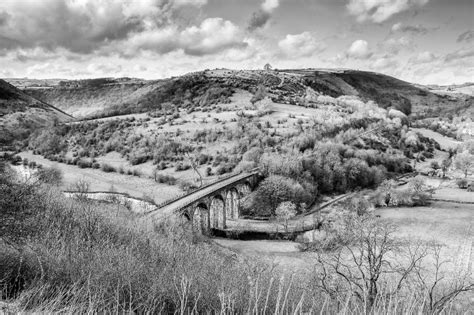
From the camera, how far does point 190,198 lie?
46.8 meters

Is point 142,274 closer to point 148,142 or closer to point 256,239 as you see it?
point 256,239

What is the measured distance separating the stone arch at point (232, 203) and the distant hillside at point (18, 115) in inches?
2864

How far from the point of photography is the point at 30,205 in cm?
1329

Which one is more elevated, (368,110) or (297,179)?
(368,110)

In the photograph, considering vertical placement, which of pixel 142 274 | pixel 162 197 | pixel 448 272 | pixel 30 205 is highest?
pixel 30 205

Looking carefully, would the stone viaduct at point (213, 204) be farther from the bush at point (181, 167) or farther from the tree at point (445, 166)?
the tree at point (445, 166)

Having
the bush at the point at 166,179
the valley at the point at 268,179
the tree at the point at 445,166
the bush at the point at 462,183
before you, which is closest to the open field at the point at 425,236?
the valley at the point at 268,179

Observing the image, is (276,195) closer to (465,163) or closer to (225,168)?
(225,168)

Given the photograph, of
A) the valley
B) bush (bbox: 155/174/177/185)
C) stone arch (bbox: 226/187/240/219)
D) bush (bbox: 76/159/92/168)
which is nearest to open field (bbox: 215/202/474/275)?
the valley

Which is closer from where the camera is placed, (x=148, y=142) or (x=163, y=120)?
(x=148, y=142)

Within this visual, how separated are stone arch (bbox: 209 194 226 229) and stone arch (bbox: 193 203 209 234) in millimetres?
1822

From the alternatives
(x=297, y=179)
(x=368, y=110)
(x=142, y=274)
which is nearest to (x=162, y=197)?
(x=297, y=179)

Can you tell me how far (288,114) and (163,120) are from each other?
38.3m

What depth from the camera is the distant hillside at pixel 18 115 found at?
351 ft
